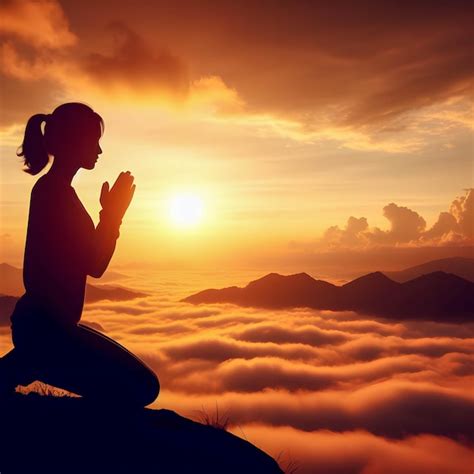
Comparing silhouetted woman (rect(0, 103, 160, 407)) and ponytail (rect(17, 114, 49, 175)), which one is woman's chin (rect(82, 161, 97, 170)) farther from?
ponytail (rect(17, 114, 49, 175))

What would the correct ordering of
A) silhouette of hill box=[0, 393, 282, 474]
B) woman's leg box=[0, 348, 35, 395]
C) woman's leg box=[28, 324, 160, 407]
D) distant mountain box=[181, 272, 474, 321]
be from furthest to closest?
distant mountain box=[181, 272, 474, 321] < woman's leg box=[0, 348, 35, 395] < woman's leg box=[28, 324, 160, 407] < silhouette of hill box=[0, 393, 282, 474]

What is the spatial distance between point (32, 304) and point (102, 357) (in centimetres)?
71

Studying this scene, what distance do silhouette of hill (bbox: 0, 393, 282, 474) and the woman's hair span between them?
2153mm

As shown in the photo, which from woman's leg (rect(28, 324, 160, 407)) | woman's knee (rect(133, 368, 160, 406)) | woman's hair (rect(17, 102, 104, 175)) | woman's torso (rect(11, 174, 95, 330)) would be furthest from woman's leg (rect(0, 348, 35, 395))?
woman's hair (rect(17, 102, 104, 175))

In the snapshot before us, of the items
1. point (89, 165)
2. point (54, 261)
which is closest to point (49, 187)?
point (89, 165)

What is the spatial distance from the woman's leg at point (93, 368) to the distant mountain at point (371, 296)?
515ft

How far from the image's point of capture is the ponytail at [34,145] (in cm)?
414

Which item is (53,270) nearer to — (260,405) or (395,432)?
(260,405)

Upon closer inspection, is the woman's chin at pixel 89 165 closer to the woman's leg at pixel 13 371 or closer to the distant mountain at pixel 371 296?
the woman's leg at pixel 13 371

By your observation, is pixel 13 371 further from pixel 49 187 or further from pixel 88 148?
pixel 88 148

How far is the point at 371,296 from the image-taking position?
17362cm

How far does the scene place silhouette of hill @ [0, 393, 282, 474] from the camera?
3732 mm

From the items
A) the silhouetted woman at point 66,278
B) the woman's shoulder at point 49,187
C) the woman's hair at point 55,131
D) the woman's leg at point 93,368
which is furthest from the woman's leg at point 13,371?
the woman's hair at point 55,131

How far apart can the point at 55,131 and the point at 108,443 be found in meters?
2.67
